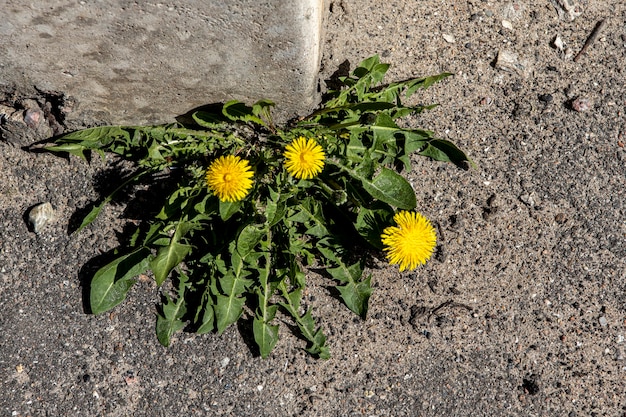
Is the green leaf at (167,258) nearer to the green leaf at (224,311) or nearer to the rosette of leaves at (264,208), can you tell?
the rosette of leaves at (264,208)

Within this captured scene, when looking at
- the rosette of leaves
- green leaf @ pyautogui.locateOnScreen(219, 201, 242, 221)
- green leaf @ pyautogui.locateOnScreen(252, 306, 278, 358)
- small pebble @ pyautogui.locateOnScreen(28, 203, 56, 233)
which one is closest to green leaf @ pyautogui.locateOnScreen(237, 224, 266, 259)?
the rosette of leaves

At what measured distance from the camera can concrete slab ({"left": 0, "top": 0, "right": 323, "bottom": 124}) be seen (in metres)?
2.21

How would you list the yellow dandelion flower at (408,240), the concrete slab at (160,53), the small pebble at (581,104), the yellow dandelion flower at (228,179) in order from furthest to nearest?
the small pebble at (581,104) → the yellow dandelion flower at (408,240) → the yellow dandelion flower at (228,179) → the concrete slab at (160,53)

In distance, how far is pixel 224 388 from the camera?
2930 mm

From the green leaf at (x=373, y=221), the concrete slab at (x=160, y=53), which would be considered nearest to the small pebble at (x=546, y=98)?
the green leaf at (x=373, y=221)

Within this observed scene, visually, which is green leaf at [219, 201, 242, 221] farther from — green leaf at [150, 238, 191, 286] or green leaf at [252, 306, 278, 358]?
green leaf at [252, 306, 278, 358]

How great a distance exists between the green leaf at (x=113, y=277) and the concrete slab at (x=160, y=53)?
26.3 inches

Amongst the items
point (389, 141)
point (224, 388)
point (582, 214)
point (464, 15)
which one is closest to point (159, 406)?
point (224, 388)

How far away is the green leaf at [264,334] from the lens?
2.82 m

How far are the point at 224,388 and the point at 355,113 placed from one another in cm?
150

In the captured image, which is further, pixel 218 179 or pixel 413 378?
pixel 413 378

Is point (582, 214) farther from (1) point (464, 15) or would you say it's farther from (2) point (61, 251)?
(2) point (61, 251)

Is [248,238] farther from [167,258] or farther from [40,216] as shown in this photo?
[40,216]

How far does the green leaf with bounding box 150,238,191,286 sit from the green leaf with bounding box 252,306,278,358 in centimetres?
48
